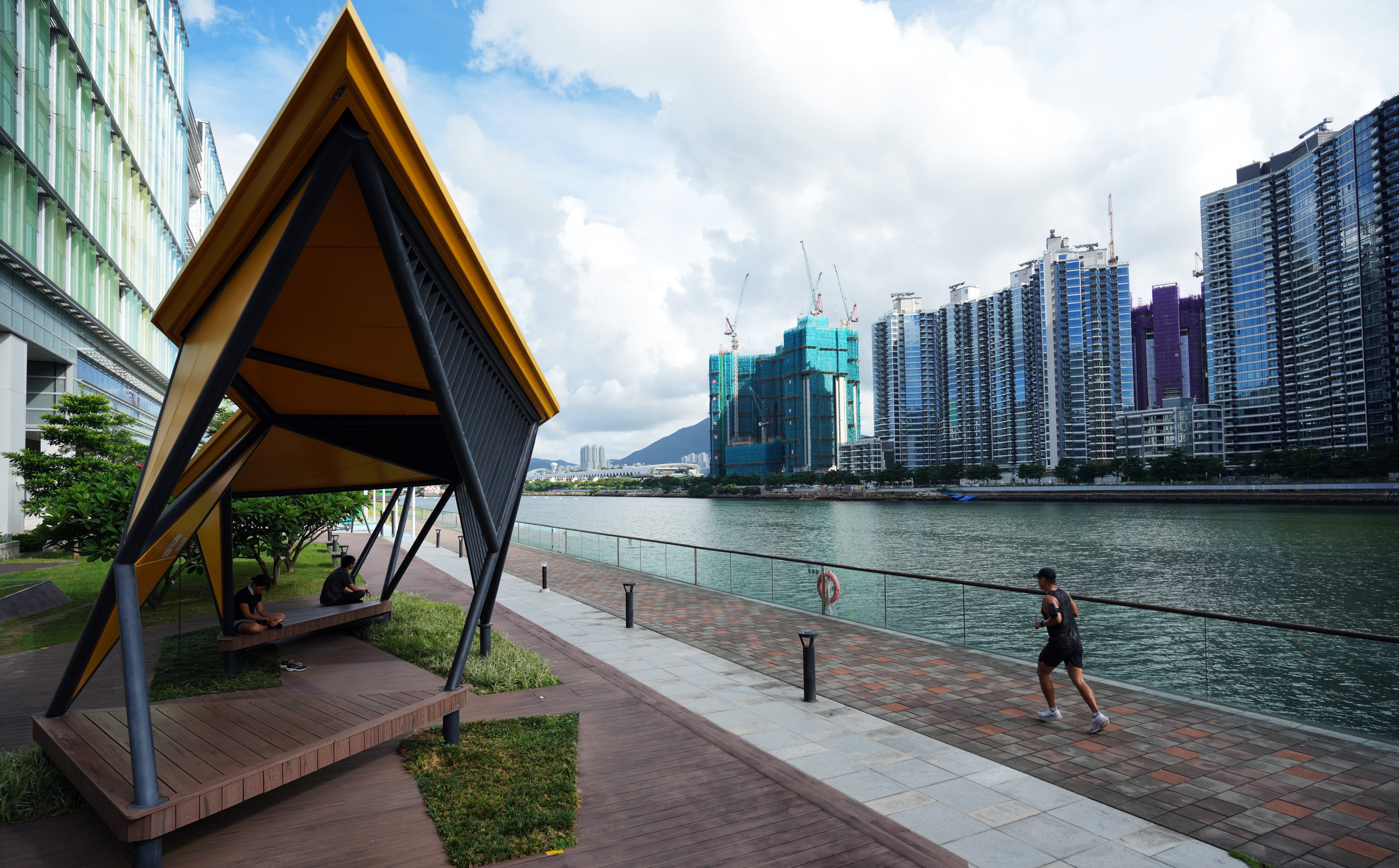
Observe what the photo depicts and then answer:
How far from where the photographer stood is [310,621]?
10.3 metres

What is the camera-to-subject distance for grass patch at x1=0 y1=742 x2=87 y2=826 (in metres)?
5.00

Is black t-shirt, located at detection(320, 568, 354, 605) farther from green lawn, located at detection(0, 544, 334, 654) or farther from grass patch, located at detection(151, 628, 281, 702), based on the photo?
green lawn, located at detection(0, 544, 334, 654)

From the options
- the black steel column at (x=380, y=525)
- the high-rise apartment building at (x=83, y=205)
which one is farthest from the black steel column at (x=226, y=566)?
the high-rise apartment building at (x=83, y=205)

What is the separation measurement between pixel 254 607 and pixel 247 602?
12cm

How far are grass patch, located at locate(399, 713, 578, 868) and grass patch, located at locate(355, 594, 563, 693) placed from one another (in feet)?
4.14

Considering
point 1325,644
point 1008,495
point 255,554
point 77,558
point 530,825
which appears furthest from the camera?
point 1008,495

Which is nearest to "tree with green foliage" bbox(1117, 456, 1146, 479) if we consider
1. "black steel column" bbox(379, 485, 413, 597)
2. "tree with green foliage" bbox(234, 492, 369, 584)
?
"tree with green foliage" bbox(234, 492, 369, 584)

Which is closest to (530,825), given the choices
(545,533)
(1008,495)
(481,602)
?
(481,602)

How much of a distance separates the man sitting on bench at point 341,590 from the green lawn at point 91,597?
7.55 feet

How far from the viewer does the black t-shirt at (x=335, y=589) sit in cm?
1193

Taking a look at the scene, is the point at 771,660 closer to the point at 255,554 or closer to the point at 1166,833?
the point at 1166,833

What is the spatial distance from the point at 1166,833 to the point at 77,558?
30795mm

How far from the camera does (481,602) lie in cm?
738

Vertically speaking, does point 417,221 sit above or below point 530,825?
above
